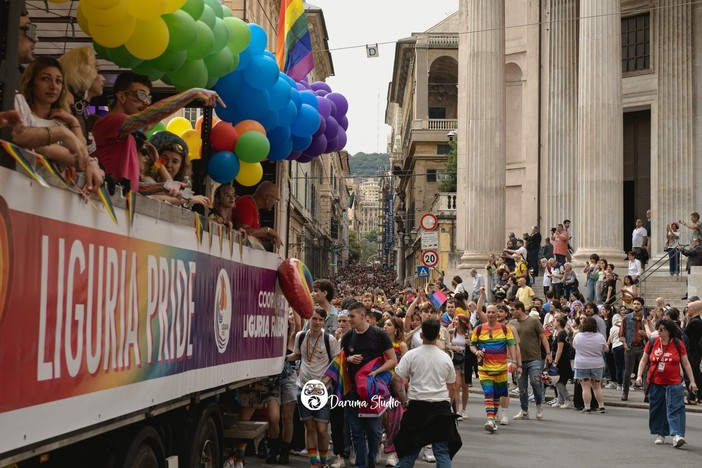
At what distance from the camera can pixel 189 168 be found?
866 centimetres

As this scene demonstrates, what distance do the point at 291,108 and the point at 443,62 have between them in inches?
2978

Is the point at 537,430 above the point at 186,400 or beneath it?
beneath

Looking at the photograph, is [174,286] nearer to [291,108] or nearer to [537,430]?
[291,108]

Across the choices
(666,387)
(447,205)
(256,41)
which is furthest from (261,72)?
(447,205)

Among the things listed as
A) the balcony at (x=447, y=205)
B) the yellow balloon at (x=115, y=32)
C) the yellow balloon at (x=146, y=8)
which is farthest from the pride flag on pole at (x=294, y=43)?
the balcony at (x=447, y=205)

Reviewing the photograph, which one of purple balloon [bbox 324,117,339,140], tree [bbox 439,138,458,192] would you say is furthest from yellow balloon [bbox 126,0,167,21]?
tree [bbox 439,138,458,192]

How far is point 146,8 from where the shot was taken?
6625 mm

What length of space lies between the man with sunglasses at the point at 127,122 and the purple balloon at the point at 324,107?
429 centimetres

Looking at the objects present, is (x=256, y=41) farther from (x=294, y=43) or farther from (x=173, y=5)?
(x=294, y=43)

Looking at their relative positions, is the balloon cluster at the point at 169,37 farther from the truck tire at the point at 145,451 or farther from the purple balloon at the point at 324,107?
the purple balloon at the point at 324,107

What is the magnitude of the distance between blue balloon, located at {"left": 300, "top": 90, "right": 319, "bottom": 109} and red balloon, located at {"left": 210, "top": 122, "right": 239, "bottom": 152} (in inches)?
65.2

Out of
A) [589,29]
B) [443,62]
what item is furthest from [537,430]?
[443,62]

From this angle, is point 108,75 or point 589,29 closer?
point 108,75

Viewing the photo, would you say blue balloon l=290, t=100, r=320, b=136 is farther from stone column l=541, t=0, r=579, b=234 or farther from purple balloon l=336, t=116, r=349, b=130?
stone column l=541, t=0, r=579, b=234
